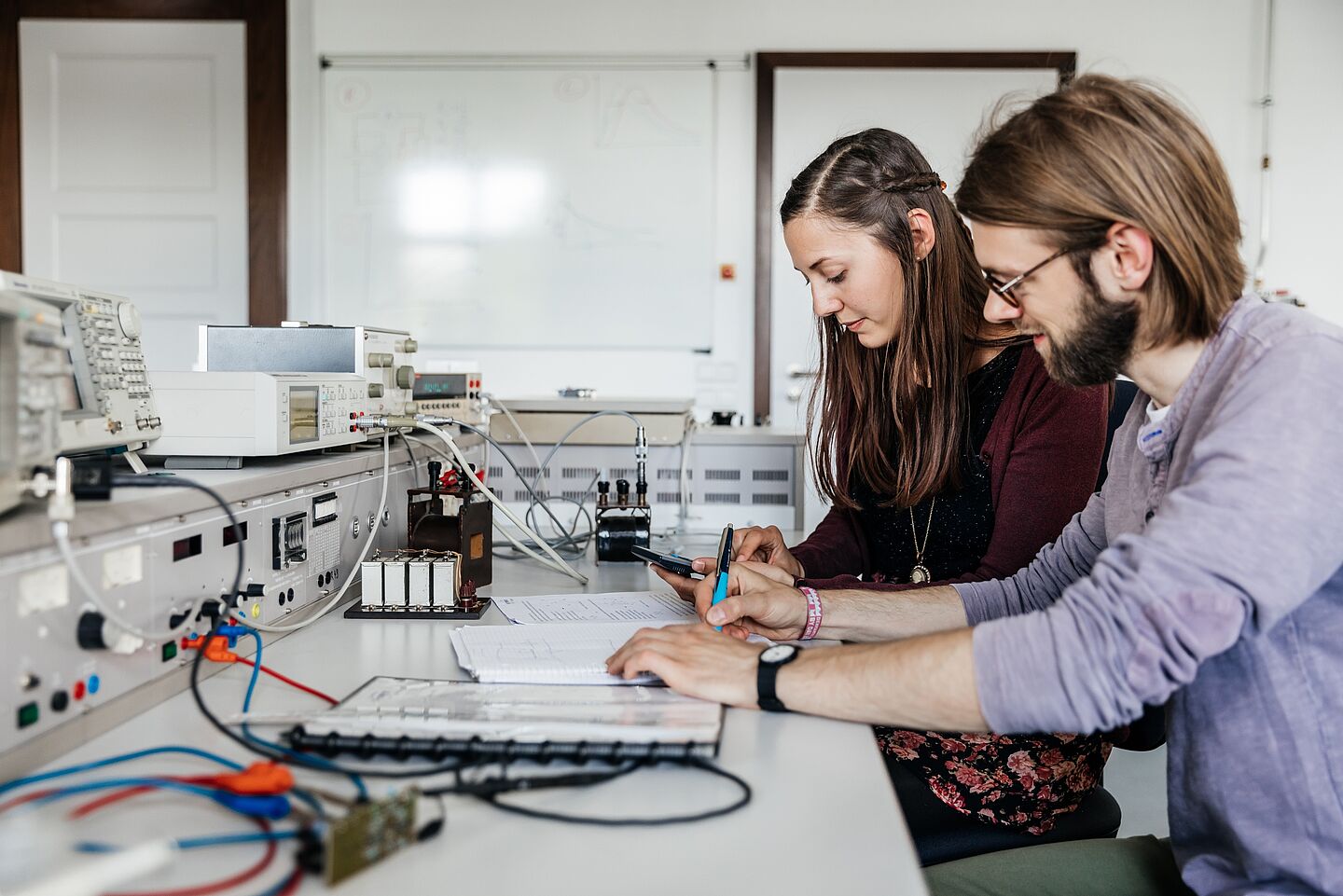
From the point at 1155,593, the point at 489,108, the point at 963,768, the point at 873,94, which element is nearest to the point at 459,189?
the point at 489,108

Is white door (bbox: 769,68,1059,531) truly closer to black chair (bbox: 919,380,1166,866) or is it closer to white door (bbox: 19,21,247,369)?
white door (bbox: 19,21,247,369)

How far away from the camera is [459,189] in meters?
3.81

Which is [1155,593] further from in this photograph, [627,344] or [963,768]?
[627,344]

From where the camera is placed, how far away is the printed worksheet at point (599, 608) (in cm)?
130

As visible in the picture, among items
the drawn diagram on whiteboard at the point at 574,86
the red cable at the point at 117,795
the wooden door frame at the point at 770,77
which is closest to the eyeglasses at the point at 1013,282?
the red cable at the point at 117,795

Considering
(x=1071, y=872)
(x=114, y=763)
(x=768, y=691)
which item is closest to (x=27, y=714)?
(x=114, y=763)

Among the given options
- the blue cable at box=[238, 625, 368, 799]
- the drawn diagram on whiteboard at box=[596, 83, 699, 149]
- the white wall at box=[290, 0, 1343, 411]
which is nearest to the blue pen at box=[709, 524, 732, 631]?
the blue cable at box=[238, 625, 368, 799]

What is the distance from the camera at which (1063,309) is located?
3.24 ft

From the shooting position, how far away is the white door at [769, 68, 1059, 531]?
3.68 metres

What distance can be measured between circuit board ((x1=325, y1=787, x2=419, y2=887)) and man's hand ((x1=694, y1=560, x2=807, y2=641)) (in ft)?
1.64

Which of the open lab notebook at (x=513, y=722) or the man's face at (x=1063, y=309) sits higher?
the man's face at (x=1063, y=309)

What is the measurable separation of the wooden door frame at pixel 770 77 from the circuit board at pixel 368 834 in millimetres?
3141

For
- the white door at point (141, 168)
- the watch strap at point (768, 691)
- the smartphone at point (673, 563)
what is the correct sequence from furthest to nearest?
the white door at point (141, 168) → the smartphone at point (673, 563) → the watch strap at point (768, 691)

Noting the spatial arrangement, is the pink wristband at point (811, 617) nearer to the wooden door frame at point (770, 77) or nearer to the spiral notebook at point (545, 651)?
the spiral notebook at point (545, 651)
